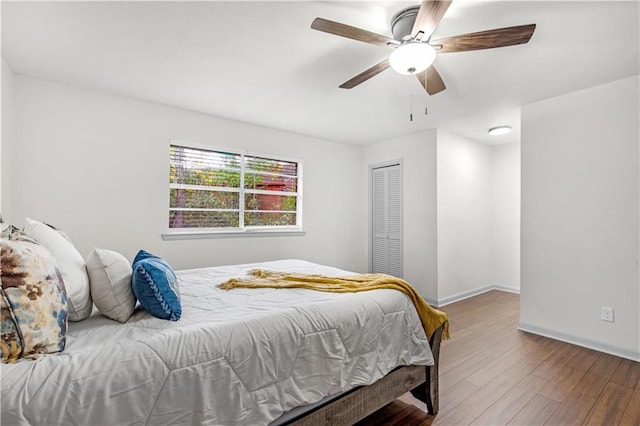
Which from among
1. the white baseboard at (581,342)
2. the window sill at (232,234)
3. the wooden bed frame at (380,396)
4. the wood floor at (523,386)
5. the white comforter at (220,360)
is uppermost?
the window sill at (232,234)

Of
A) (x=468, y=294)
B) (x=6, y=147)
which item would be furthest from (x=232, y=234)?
(x=468, y=294)

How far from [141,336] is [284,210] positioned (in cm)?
333

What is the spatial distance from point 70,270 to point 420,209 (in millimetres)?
4003

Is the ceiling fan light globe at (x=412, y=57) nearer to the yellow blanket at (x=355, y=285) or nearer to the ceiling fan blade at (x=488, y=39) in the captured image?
the ceiling fan blade at (x=488, y=39)

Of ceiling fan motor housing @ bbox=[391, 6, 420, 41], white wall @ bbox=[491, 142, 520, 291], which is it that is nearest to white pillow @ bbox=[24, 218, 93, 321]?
ceiling fan motor housing @ bbox=[391, 6, 420, 41]

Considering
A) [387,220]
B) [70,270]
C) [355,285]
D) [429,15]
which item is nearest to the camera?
[70,270]

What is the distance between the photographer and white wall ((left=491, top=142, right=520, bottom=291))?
5.00 meters

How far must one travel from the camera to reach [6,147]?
2.55 m

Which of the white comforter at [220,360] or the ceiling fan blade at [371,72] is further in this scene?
the ceiling fan blade at [371,72]

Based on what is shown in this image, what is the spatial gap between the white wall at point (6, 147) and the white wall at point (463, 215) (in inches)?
180

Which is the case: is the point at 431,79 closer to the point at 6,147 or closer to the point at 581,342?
the point at 581,342

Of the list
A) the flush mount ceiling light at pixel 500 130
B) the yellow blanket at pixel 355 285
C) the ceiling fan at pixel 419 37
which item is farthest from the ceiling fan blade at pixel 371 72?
the flush mount ceiling light at pixel 500 130

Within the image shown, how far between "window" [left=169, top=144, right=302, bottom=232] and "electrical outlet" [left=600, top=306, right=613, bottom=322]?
11.5ft

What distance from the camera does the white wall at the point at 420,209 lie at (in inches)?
167
